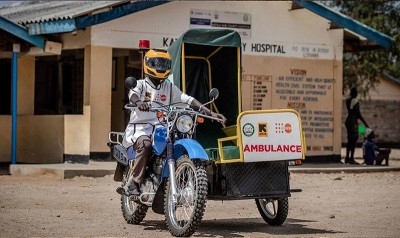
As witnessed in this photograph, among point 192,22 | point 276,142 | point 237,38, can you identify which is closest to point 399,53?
point 192,22

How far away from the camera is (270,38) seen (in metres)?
18.0

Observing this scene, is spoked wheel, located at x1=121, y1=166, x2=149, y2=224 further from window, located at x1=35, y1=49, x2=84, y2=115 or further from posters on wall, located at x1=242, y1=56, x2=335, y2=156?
window, located at x1=35, y1=49, x2=84, y2=115

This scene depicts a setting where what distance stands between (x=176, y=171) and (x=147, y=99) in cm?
99

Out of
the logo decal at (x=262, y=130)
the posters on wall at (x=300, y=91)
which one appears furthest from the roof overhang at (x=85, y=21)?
the logo decal at (x=262, y=130)

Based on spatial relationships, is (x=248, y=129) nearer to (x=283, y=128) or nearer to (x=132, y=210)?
(x=283, y=128)

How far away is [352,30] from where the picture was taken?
60.5 feet

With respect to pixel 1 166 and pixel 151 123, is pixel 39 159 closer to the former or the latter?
pixel 1 166

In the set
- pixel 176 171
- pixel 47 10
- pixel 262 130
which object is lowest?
pixel 176 171

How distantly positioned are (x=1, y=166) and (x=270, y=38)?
6.34 m

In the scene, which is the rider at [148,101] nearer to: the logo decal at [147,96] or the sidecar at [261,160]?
the logo decal at [147,96]

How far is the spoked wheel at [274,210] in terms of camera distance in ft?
28.7

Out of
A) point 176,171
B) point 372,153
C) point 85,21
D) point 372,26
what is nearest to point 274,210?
point 176,171

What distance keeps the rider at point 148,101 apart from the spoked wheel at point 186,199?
51 centimetres

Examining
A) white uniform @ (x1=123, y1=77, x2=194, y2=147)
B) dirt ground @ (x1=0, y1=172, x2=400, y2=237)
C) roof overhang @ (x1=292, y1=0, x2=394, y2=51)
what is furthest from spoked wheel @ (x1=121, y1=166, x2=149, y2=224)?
roof overhang @ (x1=292, y1=0, x2=394, y2=51)
